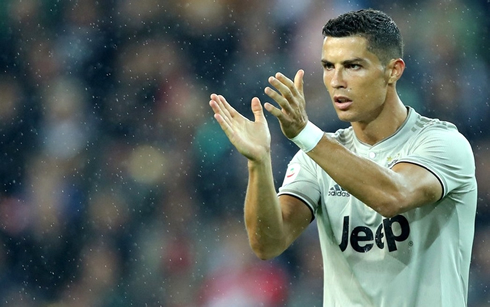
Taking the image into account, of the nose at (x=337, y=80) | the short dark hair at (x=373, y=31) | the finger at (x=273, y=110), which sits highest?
the short dark hair at (x=373, y=31)

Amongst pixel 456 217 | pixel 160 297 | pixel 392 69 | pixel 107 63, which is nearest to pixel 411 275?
pixel 456 217

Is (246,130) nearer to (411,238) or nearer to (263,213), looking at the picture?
(263,213)

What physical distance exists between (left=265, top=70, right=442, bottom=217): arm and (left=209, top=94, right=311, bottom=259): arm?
24 centimetres

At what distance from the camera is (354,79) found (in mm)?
2990

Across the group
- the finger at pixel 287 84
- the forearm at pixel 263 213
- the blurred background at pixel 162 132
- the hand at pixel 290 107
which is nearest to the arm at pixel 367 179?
the hand at pixel 290 107

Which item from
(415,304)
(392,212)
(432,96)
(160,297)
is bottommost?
(160,297)

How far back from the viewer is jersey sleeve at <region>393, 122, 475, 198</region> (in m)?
2.82

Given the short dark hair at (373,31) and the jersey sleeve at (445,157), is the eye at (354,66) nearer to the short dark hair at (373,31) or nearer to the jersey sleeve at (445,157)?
the short dark hair at (373,31)

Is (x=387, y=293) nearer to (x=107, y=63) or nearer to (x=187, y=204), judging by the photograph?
(x=187, y=204)

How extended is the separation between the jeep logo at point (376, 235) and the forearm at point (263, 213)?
27cm

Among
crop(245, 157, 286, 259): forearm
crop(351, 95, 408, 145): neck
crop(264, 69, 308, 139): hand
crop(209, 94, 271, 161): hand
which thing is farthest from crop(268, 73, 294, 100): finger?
crop(351, 95, 408, 145): neck

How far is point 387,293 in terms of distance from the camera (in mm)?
2914

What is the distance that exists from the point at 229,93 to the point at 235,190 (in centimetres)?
77

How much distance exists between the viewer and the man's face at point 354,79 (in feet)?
9.79
